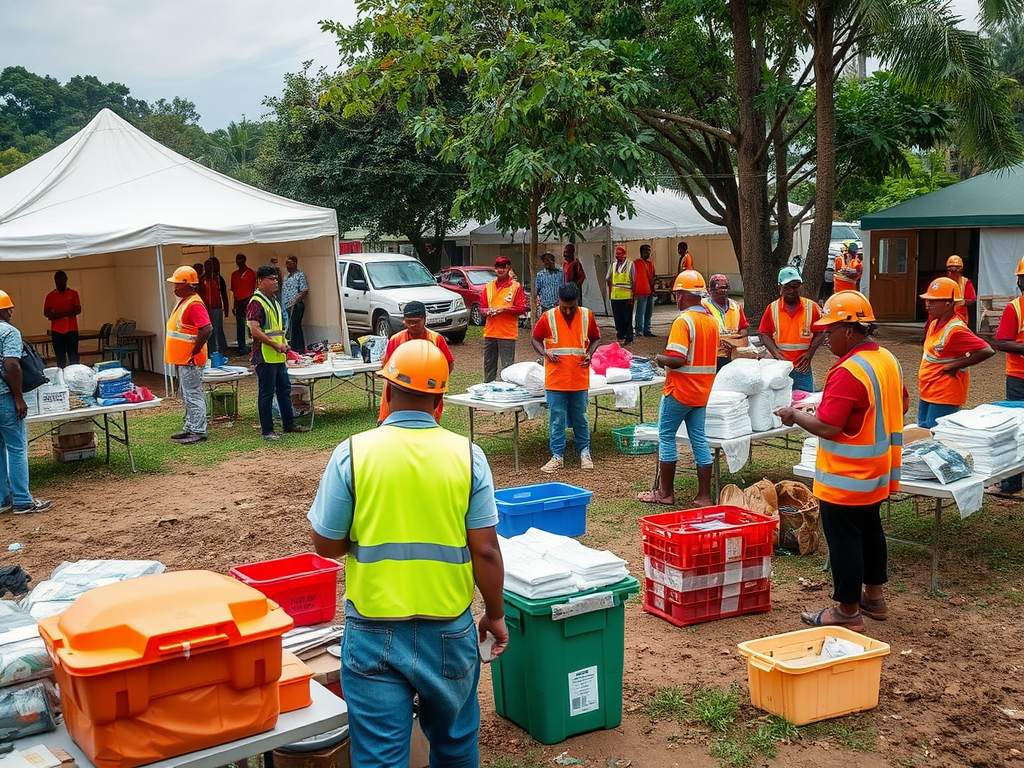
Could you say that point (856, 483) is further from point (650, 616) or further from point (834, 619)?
point (650, 616)

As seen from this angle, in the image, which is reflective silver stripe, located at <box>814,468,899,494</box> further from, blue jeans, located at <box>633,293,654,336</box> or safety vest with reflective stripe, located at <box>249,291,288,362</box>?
blue jeans, located at <box>633,293,654,336</box>

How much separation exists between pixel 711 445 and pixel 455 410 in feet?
20.2

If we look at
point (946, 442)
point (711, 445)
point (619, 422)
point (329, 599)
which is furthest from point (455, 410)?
point (329, 599)

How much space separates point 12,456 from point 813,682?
7526 millimetres

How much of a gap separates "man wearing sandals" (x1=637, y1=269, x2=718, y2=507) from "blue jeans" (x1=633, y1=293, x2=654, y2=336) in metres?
13.4

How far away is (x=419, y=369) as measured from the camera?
3361 mm

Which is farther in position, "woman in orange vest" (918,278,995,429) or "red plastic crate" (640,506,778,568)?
"woman in orange vest" (918,278,995,429)

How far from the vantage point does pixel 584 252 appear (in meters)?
26.5

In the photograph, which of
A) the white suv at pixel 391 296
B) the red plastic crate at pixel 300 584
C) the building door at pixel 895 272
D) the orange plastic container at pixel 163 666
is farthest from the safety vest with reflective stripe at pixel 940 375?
the building door at pixel 895 272

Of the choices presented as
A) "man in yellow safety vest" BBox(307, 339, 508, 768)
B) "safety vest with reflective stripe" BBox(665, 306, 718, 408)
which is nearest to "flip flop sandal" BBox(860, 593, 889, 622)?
"safety vest with reflective stripe" BBox(665, 306, 718, 408)

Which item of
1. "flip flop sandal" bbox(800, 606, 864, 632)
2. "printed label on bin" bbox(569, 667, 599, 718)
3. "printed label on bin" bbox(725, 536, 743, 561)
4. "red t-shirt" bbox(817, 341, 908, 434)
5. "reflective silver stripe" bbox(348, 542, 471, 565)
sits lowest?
"flip flop sandal" bbox(800, 606, 864, 632)

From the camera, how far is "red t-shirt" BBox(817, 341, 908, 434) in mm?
5336

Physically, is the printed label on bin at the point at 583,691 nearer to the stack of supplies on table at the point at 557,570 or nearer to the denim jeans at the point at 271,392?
the stack of supplies on table at the point at 557,570

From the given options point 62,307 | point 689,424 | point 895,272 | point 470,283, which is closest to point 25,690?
point 689,424
